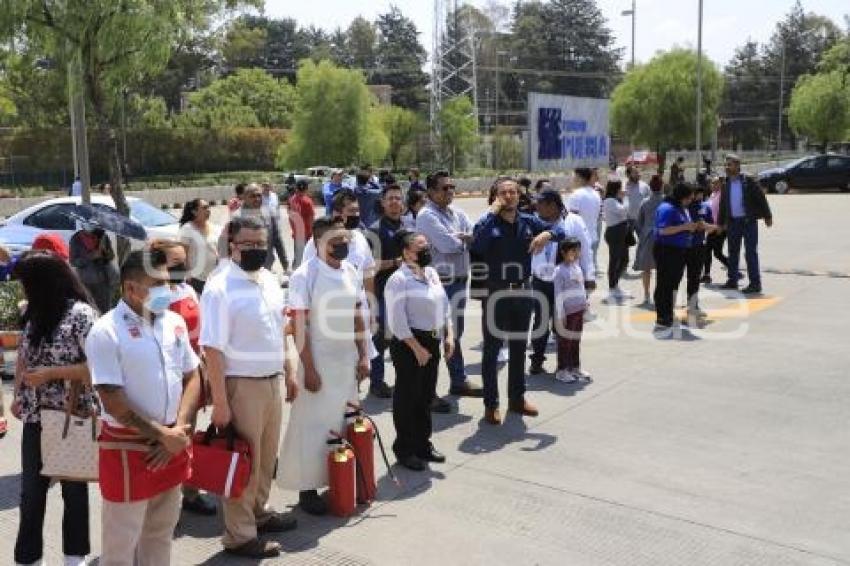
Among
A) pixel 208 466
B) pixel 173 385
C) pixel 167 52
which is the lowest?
pixel 208 466

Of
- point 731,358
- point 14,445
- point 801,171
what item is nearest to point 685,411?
point 731,358

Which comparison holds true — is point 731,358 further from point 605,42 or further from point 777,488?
point 605,42

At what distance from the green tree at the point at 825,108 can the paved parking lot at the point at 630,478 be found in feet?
134

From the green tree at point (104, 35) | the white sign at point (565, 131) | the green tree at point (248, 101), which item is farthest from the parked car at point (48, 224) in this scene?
the green tree at point (248, 101)

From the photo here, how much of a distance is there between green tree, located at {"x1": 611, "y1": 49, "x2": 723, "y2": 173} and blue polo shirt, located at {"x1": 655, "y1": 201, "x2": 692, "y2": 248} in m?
32.1

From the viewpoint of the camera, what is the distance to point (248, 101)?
201 ft

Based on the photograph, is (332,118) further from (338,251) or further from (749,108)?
(749,108)

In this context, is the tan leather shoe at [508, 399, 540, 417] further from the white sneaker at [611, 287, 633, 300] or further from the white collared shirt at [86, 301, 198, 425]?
the white sneaker at [611, 287, 633, 300]

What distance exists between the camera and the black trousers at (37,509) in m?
4.34

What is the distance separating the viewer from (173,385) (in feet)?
12.8

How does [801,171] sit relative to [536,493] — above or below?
above

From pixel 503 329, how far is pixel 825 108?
44849 mm

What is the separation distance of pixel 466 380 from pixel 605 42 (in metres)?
101

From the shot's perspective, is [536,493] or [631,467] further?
[631,467]
